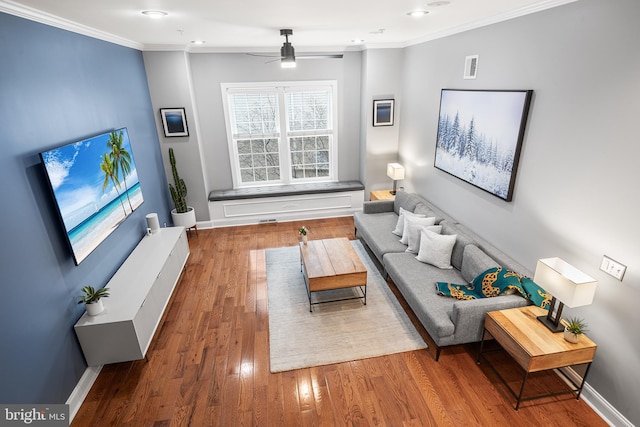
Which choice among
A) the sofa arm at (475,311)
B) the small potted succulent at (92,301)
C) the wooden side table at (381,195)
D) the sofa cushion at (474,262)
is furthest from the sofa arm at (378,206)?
the small potted succulent at (92,301)

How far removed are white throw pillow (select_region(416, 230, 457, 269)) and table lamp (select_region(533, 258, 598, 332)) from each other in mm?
1093

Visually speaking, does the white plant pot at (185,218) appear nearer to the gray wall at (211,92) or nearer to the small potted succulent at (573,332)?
the gray wall at (211,92)

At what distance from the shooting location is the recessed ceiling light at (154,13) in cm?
260

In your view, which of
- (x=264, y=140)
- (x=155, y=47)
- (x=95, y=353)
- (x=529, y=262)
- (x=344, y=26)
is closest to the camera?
(x=95, y=353)

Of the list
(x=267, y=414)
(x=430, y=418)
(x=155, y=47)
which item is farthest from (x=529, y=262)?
(x=155, y=47)

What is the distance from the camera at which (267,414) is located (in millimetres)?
2463

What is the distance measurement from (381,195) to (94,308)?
411 centimetres

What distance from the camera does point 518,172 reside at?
3.03 metres

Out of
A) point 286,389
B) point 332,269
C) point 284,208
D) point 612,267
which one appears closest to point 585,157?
point 612,267

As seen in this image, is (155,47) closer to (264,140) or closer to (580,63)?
(264,140)

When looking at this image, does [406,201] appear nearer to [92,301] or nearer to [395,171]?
[395,171]

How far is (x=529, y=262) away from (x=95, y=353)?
3695 mm

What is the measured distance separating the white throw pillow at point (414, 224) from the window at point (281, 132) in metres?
2.29

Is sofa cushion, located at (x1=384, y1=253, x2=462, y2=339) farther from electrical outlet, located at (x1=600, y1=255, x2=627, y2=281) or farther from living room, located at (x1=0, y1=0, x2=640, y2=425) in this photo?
electrical outlet, located at (x1=600, y1=255, x2=627, y2=281)
